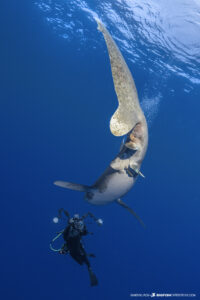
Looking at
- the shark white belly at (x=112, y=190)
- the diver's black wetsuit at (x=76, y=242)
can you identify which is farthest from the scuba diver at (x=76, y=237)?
the shark white belly at (x=112, y=190)

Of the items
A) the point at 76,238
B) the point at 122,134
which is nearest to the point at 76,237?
the point at 76,238

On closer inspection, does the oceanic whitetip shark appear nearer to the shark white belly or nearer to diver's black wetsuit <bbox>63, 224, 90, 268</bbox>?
the shark white belly

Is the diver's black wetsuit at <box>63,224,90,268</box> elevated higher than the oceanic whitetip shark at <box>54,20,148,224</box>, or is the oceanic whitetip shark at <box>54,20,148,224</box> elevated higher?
the oceanic whitetip shark at <box>54,20,148,224</box>

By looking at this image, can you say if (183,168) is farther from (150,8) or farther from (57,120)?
(150,8)

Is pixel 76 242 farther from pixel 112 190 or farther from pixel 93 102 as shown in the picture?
pixel 93 102

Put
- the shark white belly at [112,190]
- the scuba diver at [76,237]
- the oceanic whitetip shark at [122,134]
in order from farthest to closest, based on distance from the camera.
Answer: the scuba diver at [76,237] < the shark white belly at [112,190] < the oceanic whitetip shark at [122,134]

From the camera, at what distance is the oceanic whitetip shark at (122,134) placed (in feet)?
8.01

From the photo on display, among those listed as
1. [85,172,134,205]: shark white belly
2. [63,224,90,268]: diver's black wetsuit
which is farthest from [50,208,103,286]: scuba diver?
[85,172,134,205]: shark white belly

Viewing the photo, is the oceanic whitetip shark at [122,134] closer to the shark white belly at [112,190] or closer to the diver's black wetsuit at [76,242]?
the shark white belly at [112,190]

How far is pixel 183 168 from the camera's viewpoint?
72.1 meters

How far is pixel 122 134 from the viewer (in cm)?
250

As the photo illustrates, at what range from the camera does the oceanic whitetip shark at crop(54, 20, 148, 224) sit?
244 centimetres

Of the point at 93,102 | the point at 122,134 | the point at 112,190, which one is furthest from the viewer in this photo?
the point at 93,102

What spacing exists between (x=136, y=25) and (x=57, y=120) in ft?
169
